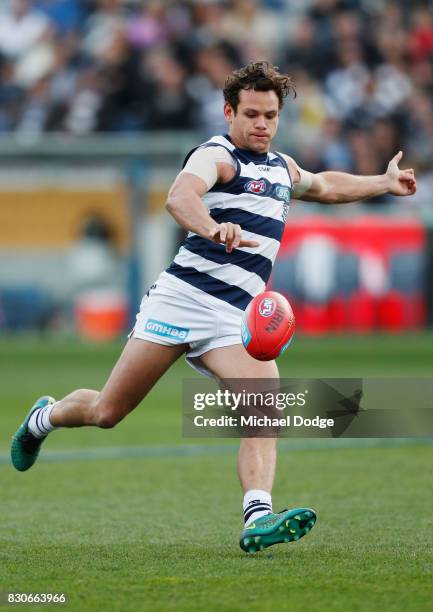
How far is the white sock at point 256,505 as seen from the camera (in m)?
6.12

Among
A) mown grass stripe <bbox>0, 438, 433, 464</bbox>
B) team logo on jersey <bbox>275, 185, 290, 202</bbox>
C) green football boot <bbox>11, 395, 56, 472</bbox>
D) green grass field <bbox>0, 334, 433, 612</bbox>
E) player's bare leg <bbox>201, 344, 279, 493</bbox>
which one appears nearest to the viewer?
green grass field <bbox>0, 334, 433, 612</bbox>

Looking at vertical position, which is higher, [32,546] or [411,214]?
[411,214]

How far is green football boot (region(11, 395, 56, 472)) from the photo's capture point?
23.9 ft

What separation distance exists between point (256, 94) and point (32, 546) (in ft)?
7.70

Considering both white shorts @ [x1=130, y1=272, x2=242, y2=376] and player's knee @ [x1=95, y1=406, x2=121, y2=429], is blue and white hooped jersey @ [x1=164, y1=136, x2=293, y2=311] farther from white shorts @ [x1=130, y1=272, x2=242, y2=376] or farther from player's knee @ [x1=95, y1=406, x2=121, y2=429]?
player's knee @ [x1=95, y1=406, x2=121, y2=429]

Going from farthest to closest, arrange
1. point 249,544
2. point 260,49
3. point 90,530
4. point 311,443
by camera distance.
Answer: point 260,49
point 311,443
point 90,530
point 249,544

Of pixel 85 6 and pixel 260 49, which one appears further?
pixel 85 6

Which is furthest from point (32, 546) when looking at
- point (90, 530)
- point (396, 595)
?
point (396, 595)

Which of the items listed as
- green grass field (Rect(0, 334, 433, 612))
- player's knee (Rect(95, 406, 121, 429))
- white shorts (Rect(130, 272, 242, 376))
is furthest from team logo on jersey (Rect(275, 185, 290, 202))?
green grass field (Rect(0, 334, 433, 612))

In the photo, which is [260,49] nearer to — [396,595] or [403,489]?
[403,489]

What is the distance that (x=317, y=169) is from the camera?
20594 mm

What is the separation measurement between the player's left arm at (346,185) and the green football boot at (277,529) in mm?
1815

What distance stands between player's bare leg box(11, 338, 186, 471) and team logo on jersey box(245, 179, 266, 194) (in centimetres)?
81

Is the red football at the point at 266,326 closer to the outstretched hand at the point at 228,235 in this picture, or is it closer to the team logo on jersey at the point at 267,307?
the team logo on jersey at the point at 267,307
